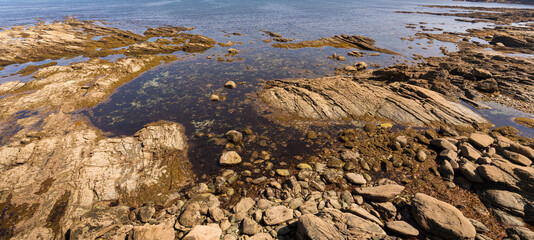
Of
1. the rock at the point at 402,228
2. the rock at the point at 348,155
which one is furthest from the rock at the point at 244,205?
the rock at the point at 348,155

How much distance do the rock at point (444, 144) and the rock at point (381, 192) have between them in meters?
7.92

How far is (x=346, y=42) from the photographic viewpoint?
175ft

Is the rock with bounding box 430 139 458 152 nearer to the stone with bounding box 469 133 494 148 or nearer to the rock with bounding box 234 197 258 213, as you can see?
the stone with bounding box 469 133 494 148

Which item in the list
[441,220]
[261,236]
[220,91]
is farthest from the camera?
[220,91]

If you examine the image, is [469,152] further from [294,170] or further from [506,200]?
[294,170]

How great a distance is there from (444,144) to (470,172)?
3.79m

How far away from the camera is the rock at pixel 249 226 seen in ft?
34.5

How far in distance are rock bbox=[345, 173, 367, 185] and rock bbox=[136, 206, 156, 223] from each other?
46.8 ft

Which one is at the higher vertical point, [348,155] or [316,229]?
[316,229]

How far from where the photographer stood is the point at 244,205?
12.6 metres

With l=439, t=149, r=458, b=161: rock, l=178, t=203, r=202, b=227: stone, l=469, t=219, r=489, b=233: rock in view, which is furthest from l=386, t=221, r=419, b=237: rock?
l=178, t=203, r=202, b=227: stone

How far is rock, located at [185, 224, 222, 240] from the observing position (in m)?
9.52

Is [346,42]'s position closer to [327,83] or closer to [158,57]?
[327,83]

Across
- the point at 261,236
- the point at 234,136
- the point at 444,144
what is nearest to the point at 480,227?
the point at 444,144
